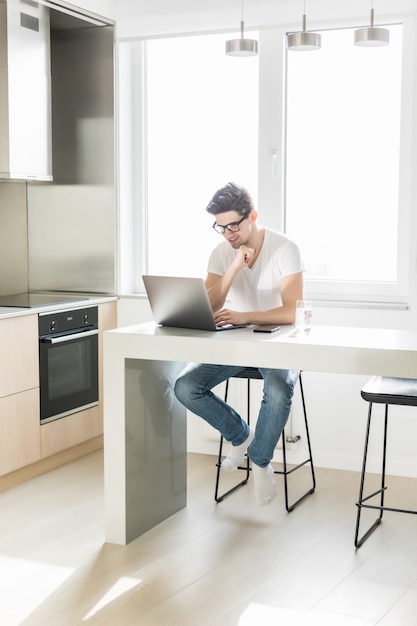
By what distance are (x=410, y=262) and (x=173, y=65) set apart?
1752 millimetres

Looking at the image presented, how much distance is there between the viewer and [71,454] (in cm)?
452

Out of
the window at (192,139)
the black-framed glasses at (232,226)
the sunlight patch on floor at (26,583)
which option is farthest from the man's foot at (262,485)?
the window at (192,139)

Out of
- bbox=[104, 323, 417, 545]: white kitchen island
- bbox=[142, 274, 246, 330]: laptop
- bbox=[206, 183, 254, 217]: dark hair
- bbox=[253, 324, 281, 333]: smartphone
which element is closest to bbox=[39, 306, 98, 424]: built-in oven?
bbox=[104, 323, 417, 545]: white kitchen island

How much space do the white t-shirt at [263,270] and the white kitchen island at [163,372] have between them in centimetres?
31

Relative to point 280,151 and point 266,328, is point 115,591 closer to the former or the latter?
point 266,328

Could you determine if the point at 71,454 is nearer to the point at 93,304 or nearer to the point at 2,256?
the point at 93,304

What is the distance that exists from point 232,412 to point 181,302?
1.95ft

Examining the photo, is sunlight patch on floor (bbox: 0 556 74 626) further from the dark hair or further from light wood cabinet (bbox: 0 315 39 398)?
the dark hair

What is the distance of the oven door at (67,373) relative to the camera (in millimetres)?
4258

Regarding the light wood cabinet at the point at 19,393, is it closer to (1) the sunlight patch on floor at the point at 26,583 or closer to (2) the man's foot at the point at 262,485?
(1) the sunlight patch on floor at the point at 26,583

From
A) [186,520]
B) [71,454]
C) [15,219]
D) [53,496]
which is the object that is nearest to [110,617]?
[186,520]

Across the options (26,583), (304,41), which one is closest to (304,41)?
(304,41)

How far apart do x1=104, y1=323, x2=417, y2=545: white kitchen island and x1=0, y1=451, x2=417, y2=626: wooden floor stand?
0.47ft

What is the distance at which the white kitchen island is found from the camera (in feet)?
9.77
